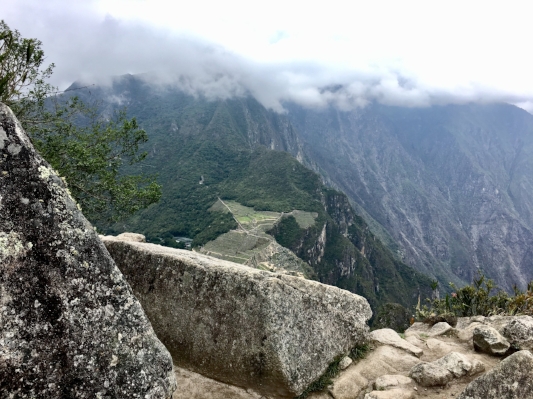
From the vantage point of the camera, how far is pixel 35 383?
2.66 metres

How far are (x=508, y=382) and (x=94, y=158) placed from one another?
1342 centimetres

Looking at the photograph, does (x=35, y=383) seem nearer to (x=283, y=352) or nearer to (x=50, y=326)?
(x=50, y=326)

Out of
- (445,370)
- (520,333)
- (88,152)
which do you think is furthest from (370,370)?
(88,152)

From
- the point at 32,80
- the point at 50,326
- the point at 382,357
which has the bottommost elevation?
the point at 382,357

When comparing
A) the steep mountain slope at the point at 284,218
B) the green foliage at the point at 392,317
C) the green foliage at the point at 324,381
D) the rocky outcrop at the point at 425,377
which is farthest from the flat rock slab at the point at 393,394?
the steep mountain slope at the point at 284,218

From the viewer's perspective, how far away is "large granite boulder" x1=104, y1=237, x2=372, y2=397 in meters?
5.44

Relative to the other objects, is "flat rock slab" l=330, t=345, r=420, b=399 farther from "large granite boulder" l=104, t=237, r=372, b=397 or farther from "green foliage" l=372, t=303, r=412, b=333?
"green foliage" l=372, t=303, r=412, b=333

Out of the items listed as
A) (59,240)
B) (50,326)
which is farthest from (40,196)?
(50,326)

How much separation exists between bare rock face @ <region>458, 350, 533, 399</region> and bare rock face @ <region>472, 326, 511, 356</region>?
7.86 ft

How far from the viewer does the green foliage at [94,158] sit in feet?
39.4

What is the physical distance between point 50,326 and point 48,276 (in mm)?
424

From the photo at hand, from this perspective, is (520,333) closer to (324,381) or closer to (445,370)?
(445,370)

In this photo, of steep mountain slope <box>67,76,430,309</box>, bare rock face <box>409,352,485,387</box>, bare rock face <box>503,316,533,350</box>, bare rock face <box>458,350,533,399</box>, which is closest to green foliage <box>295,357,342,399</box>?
bare rock face <box>409,352,485,387</box>

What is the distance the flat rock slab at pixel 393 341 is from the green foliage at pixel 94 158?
34.6ft
